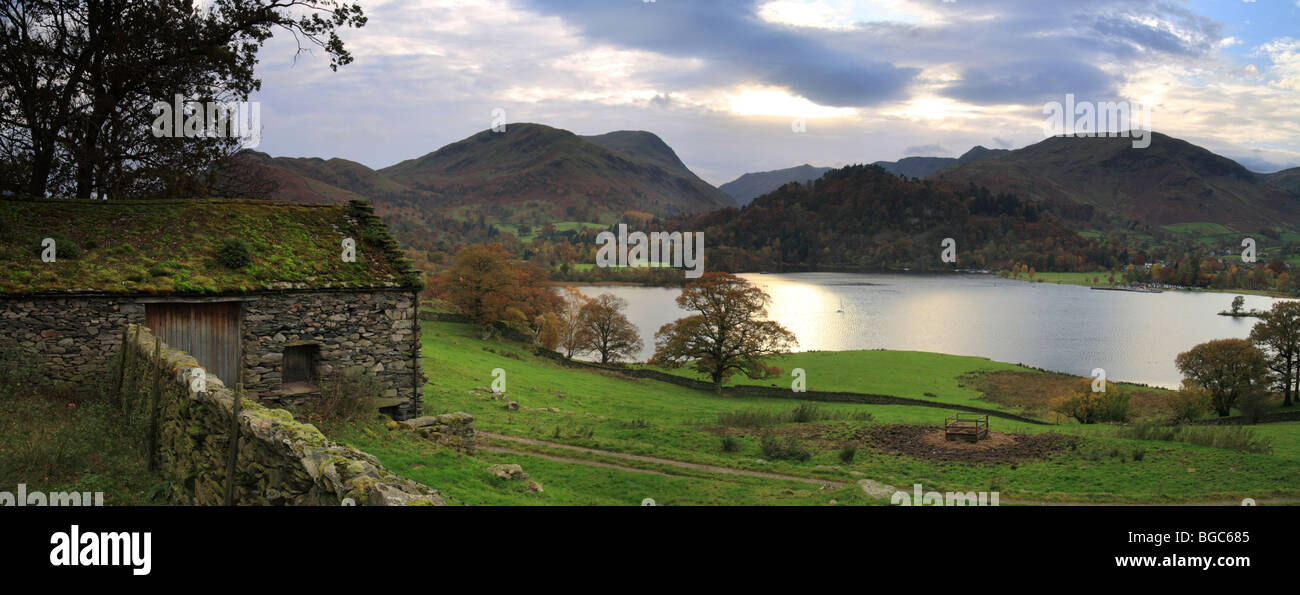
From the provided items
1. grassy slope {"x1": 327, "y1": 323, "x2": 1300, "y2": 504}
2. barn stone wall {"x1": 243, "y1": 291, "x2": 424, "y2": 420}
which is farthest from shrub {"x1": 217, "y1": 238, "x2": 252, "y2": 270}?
grassy slope {"x1": 327, "y1": 323, "x2": 1300, "y2": 504}

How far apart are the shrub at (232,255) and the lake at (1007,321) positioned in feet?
188

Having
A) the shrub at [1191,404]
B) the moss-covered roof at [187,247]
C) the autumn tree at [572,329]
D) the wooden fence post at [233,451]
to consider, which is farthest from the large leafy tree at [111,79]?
the shrub at [1191,404]

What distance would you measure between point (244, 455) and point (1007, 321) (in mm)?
111234

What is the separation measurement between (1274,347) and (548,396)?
4864 centimetres

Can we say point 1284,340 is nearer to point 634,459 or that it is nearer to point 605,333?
point 605,333

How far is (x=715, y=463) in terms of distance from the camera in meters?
20.0

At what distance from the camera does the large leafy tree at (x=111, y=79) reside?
67.8 ft

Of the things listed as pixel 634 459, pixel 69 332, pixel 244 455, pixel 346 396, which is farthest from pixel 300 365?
pixel 244 455

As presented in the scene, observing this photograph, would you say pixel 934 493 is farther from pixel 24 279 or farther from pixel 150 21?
pixel 150 21

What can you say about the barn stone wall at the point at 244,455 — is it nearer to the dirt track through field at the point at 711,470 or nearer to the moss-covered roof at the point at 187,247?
the moss-covered roof at the point at 187,247

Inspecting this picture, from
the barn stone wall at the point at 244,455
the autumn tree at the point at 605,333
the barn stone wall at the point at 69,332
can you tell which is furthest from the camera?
the autumn tree at the point at 605,333

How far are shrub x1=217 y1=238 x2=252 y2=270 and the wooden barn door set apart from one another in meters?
1.04

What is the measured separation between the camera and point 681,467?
62.6ft
